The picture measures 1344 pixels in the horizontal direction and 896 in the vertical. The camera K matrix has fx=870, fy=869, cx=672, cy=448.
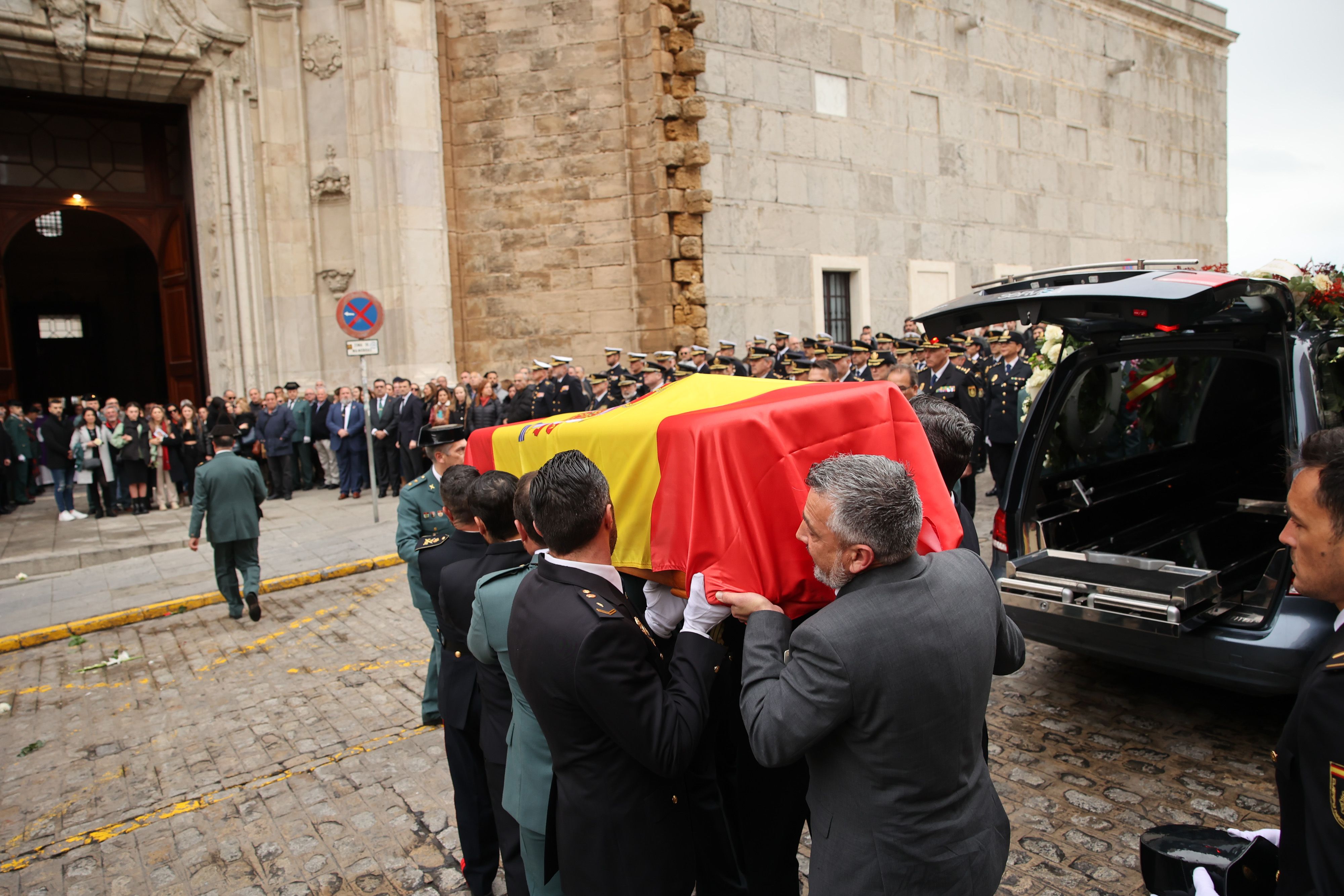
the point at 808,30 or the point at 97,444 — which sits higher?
the point at 808,30

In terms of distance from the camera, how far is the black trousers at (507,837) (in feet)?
9.20

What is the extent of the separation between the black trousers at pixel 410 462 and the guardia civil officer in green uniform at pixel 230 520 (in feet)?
18.6

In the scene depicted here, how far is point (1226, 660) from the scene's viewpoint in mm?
3615

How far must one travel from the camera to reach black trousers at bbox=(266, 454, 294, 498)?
546 inches

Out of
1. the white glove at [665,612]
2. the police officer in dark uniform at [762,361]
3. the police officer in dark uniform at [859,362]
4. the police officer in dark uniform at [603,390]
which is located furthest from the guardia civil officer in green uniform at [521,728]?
the police officer in dark uniform at [603,390]

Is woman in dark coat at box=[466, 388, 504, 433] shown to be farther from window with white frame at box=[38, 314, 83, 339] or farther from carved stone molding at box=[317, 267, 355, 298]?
window with white frame at box=[38, 314, 83, 339]

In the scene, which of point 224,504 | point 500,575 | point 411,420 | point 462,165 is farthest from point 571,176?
point 500,575

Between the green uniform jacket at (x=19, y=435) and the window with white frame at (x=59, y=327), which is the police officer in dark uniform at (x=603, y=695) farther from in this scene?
the window with white frame at (x=59, y=327)

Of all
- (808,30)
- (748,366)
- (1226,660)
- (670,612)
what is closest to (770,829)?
(670,612)

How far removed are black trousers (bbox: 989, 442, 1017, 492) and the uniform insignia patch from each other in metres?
8.05

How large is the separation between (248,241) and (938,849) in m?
15.3

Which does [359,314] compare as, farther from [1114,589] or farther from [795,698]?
[795,698]

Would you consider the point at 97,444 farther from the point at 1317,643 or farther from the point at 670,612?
the point at 1317,643

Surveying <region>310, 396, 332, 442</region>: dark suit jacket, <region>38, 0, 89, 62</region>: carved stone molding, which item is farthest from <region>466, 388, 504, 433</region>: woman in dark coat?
<region>38, 0, 89, 62</region>: carved stone molding
